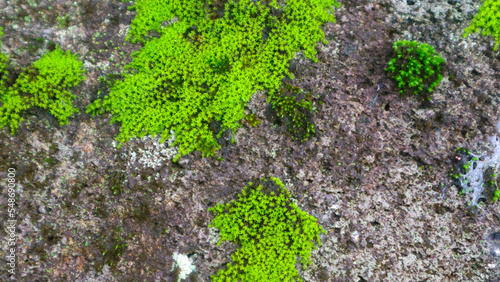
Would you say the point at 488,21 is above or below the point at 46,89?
above

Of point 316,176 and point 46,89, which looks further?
point 316,176

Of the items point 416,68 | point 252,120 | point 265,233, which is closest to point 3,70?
point 252,120

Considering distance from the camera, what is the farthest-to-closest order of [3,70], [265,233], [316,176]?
[316,176], [265,233], [3,70]

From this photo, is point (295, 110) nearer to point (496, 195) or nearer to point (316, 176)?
point (316, 176)

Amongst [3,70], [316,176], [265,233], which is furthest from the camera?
[316,176]

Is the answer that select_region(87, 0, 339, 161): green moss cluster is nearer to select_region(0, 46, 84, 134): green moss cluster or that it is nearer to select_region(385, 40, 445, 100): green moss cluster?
select_region(0, 46, 84, 134): green moss cluster

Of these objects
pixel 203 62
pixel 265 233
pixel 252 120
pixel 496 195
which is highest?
pixel 203 62

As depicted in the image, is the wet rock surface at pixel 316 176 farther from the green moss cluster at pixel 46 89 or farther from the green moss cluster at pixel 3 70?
the green moss cluster at pixel 3 70

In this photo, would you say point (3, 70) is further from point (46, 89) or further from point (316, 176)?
point (316, 176)

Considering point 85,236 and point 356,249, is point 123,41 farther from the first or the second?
point 356,249
